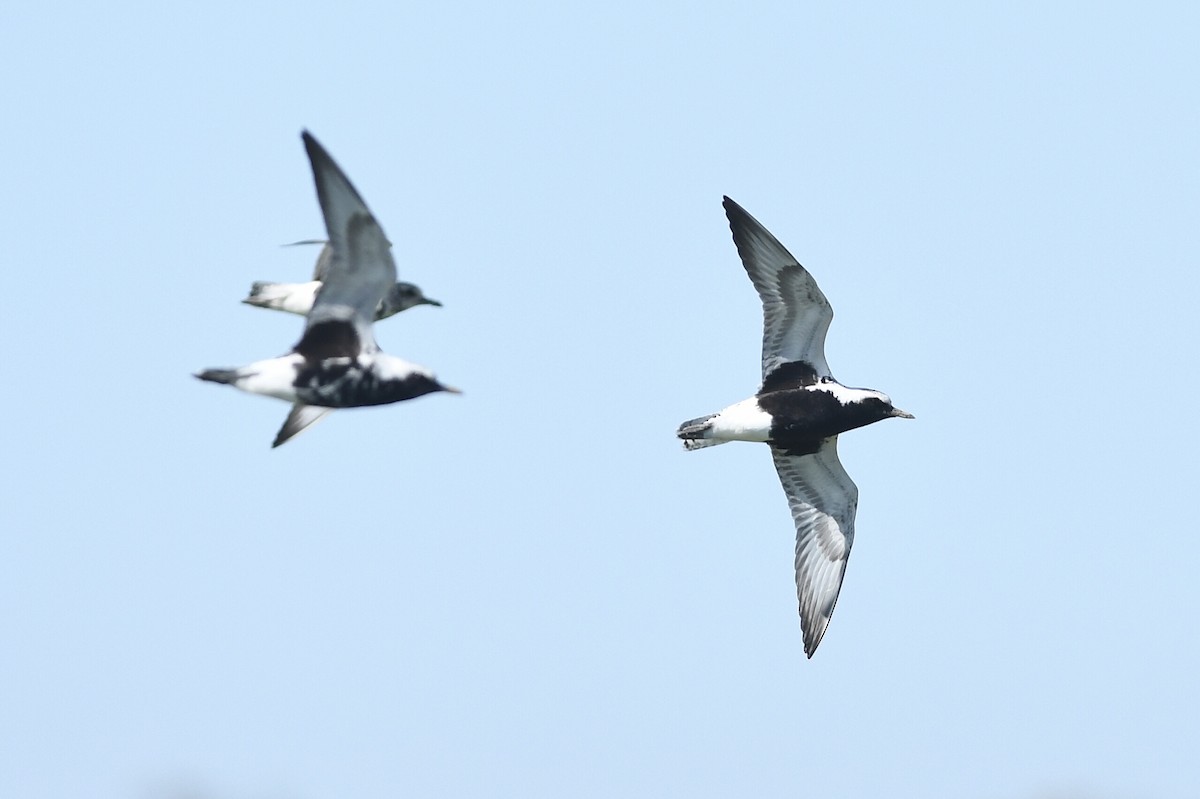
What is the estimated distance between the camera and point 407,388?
66.4ft

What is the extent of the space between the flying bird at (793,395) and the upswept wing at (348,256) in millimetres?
5226

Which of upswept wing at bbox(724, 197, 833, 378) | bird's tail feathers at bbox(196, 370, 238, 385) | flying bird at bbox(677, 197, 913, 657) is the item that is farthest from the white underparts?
bird's tail feathers at bbox(196, 370, 238, 385)

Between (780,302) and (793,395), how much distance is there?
3.54ft

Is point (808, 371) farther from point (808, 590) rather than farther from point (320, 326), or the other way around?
point (320, 326)

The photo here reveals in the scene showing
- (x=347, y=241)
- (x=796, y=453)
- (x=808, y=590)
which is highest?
(x=347, y=241)

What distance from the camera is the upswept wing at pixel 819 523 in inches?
976

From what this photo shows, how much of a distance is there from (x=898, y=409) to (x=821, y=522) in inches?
70.1

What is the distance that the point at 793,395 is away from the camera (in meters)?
23.9

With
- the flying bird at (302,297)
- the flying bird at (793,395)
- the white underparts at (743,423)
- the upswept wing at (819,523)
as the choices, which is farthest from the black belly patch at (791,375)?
the flying bird at (302,297)

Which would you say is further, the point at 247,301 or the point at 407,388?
the point at 247,301

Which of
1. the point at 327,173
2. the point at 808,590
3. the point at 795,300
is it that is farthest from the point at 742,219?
the point at 327,173

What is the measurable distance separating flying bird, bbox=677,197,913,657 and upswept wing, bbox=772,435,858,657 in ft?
0.05

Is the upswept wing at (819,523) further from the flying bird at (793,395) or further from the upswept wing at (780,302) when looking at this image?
the upswept wing at (780,302)

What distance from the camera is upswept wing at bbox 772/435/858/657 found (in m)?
24.8
